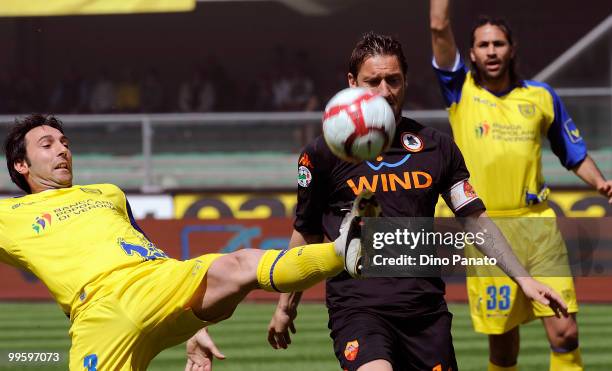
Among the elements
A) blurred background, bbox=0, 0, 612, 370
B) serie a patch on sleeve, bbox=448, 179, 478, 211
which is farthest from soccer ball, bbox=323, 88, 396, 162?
blurred background, bbox=0, 0, 612, 370

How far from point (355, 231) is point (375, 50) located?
1.09 metres

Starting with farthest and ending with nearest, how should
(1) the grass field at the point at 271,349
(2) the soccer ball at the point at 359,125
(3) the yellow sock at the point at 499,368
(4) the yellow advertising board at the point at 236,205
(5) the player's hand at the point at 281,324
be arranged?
1. (4) the yellow advertising board at the point at 236,205
2. (1) the grass field at the point at 271,349
3. (3) the yellow sock at the point at 499,368
4. (5) the player's hand at the point at 281,324
5. (2) the soccer ball at the point at 359,125

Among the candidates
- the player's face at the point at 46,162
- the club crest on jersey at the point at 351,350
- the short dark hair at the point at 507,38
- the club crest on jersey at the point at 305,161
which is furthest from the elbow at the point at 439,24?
the club crest on jersey at the point at 351,350

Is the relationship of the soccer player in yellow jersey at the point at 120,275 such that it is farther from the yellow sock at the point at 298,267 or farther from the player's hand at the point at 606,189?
the player's hand at the point at 606,189

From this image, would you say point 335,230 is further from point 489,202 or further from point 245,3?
point 245,3

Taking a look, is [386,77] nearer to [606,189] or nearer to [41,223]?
[41,223]

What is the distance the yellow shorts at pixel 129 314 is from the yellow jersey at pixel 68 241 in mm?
118

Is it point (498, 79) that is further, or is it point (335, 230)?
point (498, 79)

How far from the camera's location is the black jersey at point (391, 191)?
5.30m

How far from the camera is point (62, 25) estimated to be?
72.9 ft

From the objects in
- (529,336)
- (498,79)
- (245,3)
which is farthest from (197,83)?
(498,79)

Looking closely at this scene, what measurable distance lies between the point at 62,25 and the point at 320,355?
1430cm

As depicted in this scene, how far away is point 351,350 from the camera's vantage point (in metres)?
5.09

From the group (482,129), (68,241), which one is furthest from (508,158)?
(68,241)
